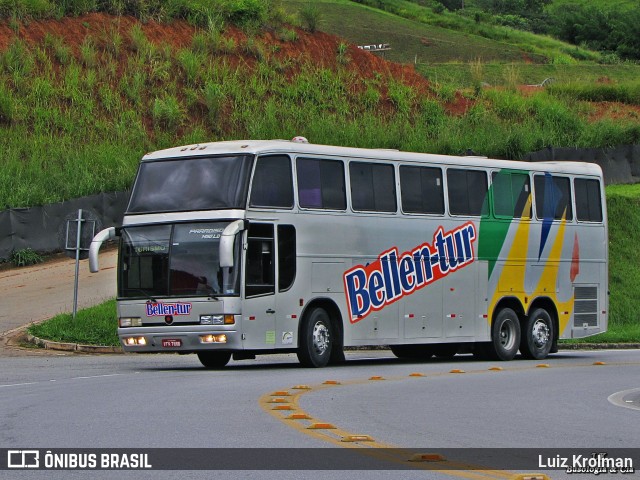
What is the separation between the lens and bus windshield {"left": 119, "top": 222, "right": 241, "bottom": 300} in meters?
21.9

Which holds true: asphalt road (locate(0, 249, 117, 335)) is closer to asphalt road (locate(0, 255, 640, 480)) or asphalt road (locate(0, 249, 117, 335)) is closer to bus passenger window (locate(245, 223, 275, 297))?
asphalt road (locate(0, 255, 640, 480))

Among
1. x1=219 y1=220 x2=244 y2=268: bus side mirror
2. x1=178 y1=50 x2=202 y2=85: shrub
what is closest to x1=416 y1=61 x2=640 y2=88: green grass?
x1=178 y1=50 x2=202 y2=85: shrub

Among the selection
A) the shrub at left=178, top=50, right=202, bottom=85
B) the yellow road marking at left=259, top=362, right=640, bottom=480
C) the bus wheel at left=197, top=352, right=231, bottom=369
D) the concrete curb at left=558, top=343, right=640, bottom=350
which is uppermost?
the shrub at left=178, top=50, right=202, bottom=85

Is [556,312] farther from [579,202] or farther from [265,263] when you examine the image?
[265,263]

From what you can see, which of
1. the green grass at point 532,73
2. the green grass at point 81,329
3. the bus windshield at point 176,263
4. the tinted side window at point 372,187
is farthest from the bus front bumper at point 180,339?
the green grass at point 532,73

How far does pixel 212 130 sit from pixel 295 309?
25.7 meters

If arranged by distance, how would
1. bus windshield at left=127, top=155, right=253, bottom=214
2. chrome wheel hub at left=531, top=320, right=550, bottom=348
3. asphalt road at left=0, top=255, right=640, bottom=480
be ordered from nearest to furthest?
asphalt road at left=0, top=255, right=640, bottom=480 < bus windshield at left=127, top=155, right=253, bottom=214 < chrome wheel hub at left=531, top=320, right=550, bottom=348

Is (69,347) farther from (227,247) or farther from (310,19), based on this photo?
(310,19)

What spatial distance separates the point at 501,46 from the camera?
89.6 meters

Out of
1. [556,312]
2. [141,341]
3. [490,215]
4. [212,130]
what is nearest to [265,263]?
[141,341]

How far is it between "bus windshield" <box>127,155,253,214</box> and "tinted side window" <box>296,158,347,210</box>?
126cm

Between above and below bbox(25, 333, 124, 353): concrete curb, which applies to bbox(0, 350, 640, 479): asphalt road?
below

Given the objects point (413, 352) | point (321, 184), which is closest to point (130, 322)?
point (321, 184)

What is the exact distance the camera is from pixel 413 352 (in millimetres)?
28141
